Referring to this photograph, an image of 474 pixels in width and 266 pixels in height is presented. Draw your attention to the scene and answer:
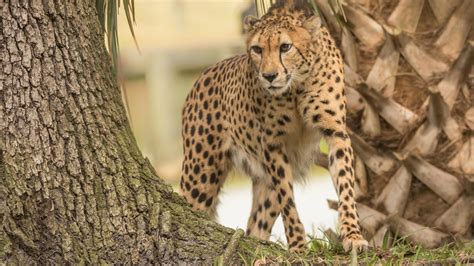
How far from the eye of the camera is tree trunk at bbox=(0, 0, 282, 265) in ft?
12.4

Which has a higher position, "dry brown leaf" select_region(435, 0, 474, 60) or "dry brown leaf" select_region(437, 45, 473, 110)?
"dry brown leaf" select_region(435, 0, 474, 60)

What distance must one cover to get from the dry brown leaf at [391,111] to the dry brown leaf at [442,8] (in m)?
0.44

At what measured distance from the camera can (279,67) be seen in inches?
199

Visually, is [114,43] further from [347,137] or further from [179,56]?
[179,56]

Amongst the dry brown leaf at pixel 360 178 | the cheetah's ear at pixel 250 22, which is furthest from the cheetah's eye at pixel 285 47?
the dry brown leaf at pixel 360 178

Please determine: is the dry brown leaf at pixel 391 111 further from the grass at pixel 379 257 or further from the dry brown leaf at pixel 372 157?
the grass at pixel 379 257

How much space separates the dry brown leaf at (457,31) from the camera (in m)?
5.07

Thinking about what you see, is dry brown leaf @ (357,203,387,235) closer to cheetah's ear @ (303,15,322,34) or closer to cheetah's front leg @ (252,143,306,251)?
cheetah's front leg @ (252,143,306,251)

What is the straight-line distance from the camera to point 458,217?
5129 mm

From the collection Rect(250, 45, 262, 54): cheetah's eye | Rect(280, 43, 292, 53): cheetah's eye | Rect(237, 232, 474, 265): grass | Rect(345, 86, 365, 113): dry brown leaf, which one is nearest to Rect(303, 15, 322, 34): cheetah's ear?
Rect(280, 43, 292, 53): cheetah's eye

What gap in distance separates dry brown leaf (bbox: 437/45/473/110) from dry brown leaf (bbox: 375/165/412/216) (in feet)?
1.29

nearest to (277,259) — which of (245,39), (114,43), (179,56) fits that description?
(114,43)

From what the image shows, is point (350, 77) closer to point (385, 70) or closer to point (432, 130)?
point (385, 70)

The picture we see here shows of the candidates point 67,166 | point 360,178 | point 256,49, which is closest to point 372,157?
point 360,178
